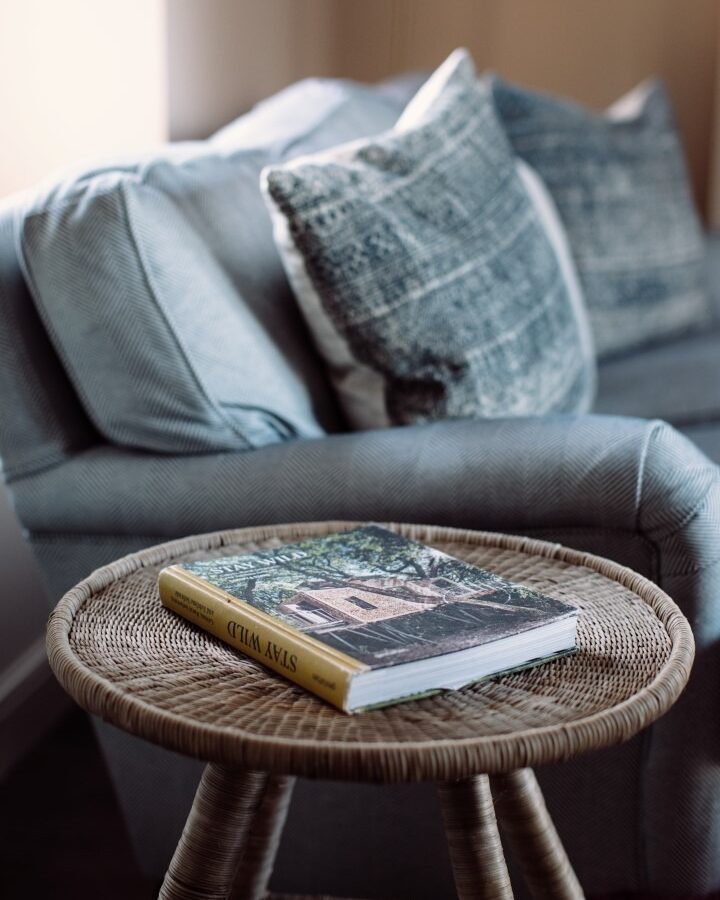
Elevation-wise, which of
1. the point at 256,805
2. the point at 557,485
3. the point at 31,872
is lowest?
the point at 31,872

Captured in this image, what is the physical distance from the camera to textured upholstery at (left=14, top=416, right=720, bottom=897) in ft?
3.32

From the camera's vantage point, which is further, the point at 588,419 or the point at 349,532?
the point at 588,419

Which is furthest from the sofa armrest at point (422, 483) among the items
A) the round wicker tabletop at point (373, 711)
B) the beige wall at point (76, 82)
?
the beige wall at point (76, 82)

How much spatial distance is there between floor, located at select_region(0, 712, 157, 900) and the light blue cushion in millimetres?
552

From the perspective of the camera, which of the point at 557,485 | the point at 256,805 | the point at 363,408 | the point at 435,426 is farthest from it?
the point at 363,408

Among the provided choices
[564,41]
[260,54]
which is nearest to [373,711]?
[260,54]

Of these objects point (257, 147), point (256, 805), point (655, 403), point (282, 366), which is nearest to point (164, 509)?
point (282, 366)

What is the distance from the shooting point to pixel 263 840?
97 cm

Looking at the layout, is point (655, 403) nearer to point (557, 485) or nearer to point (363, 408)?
point (363, 408)

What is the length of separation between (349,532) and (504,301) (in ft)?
1.66

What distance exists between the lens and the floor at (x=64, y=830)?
1305mm

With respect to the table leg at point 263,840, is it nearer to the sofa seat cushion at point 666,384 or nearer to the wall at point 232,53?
the sofa seat cushion at point 666,384

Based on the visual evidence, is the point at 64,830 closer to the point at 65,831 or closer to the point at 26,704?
the point at 65,831

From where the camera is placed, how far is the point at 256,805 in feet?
2.77
